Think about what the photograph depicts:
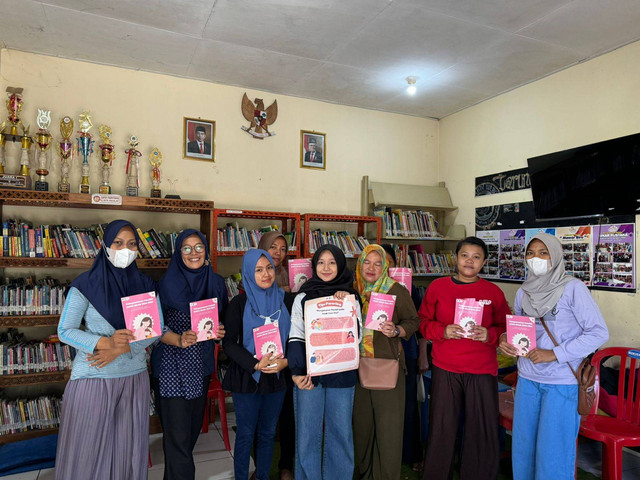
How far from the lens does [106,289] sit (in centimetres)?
234

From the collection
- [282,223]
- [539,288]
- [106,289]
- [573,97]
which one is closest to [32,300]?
[106,289]

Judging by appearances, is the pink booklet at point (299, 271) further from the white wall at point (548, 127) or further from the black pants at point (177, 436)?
the white wall at point (548, 127)

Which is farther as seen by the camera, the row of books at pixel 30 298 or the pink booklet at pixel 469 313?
the row of books at pixel 30 298

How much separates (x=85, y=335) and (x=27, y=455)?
173 cm

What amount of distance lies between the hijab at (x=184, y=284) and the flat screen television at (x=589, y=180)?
3192mm

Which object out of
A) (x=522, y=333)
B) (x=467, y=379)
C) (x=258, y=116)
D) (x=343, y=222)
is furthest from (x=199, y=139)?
(x=522, y=333)

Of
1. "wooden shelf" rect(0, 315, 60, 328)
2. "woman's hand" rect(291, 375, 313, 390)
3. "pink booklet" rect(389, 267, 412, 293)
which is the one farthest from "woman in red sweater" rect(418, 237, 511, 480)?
"wooden shelf" rect(0, 315, 60, 328)

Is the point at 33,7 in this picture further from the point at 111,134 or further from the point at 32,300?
the point at 32,300

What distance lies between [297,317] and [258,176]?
260cm

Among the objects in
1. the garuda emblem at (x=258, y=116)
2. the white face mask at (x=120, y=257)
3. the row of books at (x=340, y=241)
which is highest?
the garuda emblem at (x=258, y=116)

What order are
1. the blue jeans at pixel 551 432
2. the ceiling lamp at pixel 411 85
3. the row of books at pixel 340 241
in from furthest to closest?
the row of books at pixel 340 241, the ceiling lamp at pixel 411 85, the blue jeans at pixel 551 432

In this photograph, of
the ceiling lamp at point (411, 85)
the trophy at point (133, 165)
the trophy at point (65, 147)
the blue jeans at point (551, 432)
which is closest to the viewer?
the blue jeans at point (551, 432)

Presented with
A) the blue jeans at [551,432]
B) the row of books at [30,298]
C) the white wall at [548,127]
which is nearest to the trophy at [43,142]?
the row of books at [30,298]

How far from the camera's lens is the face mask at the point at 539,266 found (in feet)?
8.30
